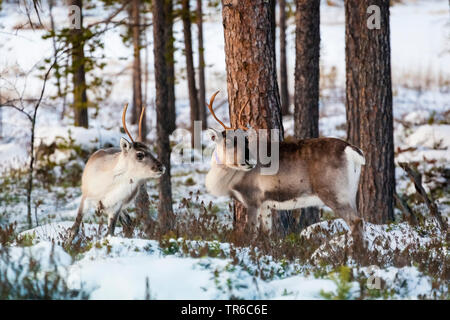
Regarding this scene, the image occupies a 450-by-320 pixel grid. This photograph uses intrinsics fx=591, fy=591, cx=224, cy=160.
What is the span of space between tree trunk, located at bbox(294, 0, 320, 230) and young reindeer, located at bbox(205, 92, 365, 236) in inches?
138

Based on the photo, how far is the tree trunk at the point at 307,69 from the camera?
1066cm

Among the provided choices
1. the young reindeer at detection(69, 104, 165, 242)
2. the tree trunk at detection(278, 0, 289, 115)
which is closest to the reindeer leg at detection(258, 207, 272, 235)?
the young reindeer at detection(69, 104, 165, 242)

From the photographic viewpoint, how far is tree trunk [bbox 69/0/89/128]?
12109mm

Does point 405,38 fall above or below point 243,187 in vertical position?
above

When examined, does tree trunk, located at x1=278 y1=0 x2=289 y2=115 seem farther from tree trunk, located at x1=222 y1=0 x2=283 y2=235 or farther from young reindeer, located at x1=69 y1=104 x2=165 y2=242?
young reindeer, located at x1=69 y1=104 x2=165 y2=242

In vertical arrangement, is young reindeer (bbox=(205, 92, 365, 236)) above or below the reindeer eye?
below

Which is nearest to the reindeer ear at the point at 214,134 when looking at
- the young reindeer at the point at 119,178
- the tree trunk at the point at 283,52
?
the young reindeer at the point at 119,178

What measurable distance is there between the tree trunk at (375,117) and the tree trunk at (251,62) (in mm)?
2617

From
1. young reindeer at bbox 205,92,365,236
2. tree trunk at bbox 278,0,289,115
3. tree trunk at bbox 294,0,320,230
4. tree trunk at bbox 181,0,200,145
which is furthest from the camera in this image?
tree trunk at bbox 278,0,289,115

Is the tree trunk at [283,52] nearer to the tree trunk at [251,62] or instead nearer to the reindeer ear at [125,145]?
the tree trunk at [251,62]
